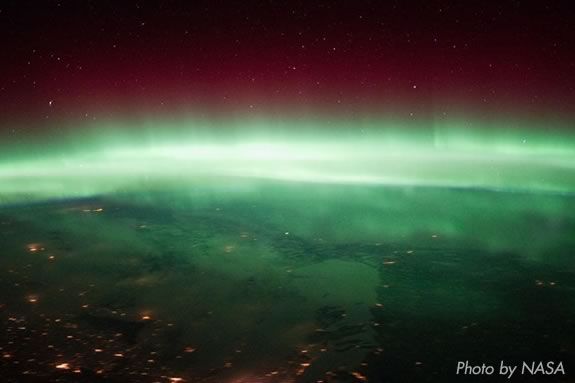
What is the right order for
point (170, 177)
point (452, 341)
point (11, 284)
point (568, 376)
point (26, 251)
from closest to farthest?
point (568, 376) < point (452, 341) < point (11, 284) < point (26, 251) < point (170, 177)

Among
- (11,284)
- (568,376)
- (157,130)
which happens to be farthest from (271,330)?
(157,130)

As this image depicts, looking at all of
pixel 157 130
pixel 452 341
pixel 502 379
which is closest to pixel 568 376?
pixel 502 379

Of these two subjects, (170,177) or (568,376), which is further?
(170,177)

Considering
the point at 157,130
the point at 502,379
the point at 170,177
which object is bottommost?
the point at 502,379

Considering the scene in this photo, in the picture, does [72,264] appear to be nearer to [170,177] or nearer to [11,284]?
[11,284]

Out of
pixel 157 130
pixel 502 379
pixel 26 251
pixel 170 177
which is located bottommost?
pixel 502 379

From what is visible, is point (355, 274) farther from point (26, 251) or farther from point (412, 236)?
point (26, 251)

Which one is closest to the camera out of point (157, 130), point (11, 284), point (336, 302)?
point (336, 302)

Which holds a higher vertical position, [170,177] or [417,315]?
[170,177]

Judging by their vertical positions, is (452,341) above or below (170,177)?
below
